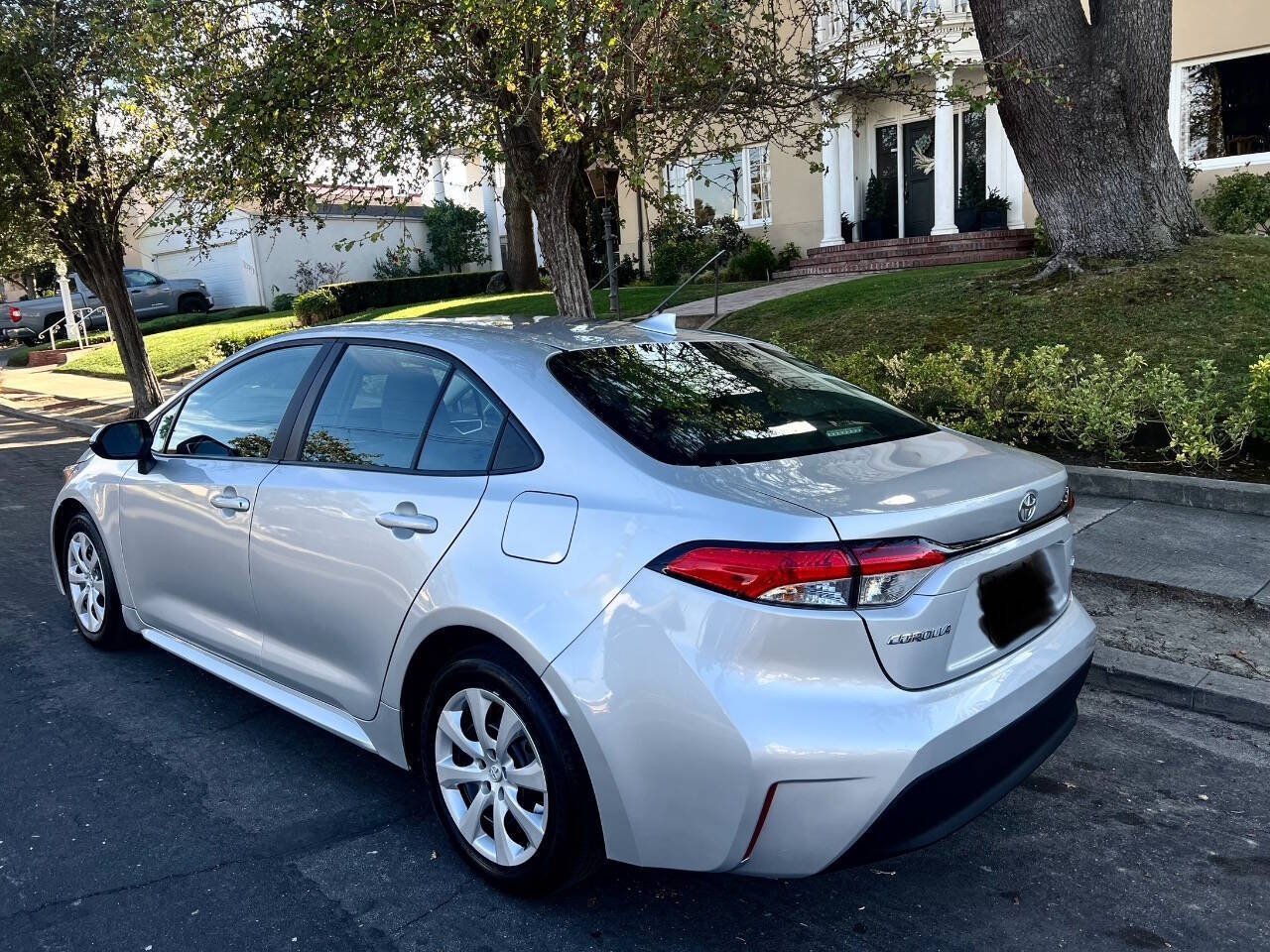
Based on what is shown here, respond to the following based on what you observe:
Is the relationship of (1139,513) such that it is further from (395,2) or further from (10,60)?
(10,60)

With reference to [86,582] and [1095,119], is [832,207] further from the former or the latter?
[86,582]

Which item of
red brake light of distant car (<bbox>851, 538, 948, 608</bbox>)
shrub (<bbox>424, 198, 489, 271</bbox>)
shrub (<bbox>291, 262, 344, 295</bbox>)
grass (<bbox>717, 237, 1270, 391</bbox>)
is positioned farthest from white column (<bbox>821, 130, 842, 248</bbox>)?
red brake light of distant car (<bbox>851, 538, 948, 608</bbox>)

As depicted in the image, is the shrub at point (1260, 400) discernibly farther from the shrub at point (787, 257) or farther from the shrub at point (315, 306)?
the shrub at point (315, 306)

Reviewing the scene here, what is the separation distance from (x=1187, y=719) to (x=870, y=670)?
7.56 feet

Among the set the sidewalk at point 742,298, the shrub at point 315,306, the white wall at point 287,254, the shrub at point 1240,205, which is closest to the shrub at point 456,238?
the white wall at point 287,254

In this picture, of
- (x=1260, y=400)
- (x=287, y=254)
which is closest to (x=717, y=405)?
(x=1260, y=400)

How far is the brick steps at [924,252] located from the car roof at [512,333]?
1496cm

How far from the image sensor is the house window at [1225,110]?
55.7 feet

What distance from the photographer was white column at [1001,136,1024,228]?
18.9 meters

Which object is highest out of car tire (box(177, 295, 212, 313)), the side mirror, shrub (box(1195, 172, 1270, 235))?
shrub (box(1195, 172, 1270, 235))

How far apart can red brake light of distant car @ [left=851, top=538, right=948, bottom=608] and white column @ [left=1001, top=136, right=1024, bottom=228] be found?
718 inches

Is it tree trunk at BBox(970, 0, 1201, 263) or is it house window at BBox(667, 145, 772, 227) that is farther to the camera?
house window at BBox(667, 145, 772, 227)

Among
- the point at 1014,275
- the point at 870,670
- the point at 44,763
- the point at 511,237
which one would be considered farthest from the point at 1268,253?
the point at 511,237

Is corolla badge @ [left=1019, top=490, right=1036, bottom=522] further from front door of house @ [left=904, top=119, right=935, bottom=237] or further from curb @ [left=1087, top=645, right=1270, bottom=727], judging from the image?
front door of house @ [left=904, top=119, right=935, bottom=237]
